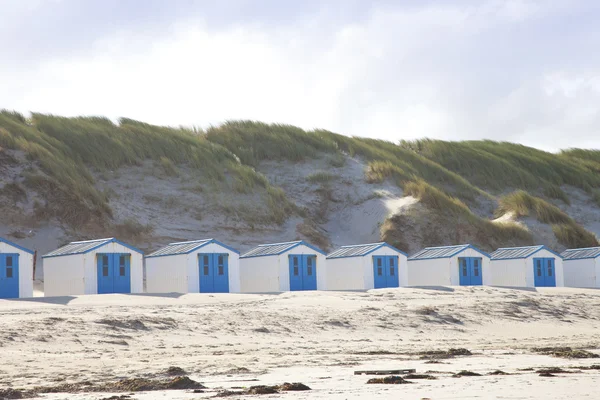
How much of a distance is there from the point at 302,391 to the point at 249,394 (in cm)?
76

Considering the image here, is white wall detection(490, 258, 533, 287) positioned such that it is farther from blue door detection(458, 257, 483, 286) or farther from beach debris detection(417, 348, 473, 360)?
beach debris detection(417, 348, 473, 360)

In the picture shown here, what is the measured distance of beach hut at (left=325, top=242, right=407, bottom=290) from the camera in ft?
125

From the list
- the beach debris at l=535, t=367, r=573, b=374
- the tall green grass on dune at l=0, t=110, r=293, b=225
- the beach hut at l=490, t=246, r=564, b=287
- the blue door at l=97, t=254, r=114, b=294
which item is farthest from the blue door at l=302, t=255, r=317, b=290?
the beach debris at l=535, t=367, r=573, b=374

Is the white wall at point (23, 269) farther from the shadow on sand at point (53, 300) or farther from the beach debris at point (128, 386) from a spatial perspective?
the beach debris at point (128, 386)

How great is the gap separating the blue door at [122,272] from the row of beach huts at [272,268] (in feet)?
0.11

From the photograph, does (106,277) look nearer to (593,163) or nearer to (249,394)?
(249,394)

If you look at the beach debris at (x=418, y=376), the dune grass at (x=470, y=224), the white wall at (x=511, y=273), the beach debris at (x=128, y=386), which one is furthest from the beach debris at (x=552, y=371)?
the dune grass at (x=470, y=224)

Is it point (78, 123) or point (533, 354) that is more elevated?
point (78, 123)

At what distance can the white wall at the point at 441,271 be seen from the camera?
4041 centimetres

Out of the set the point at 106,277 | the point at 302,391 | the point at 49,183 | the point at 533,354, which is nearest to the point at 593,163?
the point at 49,183

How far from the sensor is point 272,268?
3638cm

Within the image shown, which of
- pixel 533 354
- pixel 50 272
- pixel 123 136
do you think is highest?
pixel 123 136

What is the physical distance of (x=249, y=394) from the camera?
13.1 meters

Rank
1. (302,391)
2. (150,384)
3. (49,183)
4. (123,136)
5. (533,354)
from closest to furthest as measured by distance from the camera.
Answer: (302,391) → (150,384) → (533,354) → (49,183) → (123,136)
